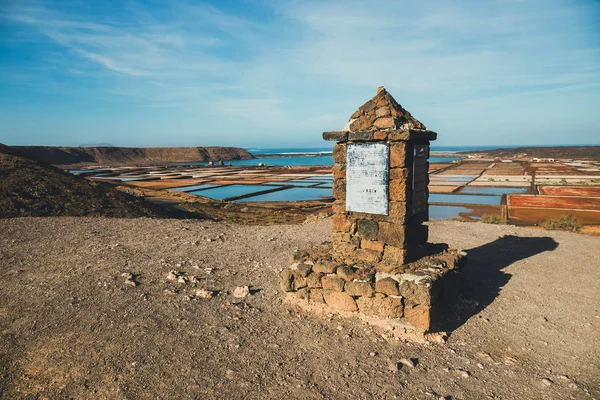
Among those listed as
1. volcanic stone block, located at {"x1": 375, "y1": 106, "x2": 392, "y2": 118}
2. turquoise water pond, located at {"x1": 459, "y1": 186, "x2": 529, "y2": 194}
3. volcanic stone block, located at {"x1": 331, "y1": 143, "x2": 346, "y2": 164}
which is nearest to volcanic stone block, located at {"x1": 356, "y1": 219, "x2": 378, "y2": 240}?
volcanic stone block, located at {"x1": 331, "y1": 143, "x2": 346, "y2": 164}

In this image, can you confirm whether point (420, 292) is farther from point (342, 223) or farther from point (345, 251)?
point (342, 223)

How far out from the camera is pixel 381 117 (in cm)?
734

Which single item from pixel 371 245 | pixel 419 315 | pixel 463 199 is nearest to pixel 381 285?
pixel 419 315

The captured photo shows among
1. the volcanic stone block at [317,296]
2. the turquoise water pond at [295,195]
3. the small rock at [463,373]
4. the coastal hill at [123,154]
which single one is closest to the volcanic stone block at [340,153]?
the volcanic stone block at [317,296]

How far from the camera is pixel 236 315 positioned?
7082 mm

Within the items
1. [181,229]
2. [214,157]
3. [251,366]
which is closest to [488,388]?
[251,366]

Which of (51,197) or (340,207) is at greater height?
(340,207)

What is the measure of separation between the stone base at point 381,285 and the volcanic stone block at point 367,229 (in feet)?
1.92

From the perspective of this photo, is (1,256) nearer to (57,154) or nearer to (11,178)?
(11,178)

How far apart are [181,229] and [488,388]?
435 inches

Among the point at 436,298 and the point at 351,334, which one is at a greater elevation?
the point at 436,298

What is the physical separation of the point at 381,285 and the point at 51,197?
16486mm

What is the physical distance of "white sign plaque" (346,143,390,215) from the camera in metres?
7.22

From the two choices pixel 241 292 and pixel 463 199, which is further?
pixel 463 199
